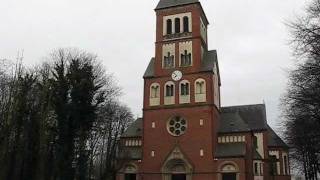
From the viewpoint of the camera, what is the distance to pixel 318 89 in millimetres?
21250

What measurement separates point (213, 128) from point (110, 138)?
12936 millimetres

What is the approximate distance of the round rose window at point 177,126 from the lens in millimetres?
45312

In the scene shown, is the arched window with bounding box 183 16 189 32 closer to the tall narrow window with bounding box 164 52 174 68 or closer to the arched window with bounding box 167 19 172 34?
the arched window with bounding box 167 19 172 34

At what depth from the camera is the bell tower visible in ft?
145

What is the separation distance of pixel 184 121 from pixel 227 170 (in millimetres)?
7102

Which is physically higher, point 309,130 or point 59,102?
point 59,102

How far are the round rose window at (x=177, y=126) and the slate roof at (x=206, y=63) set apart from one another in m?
6.04

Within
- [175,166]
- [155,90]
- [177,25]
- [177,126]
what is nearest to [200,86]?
[177,126]

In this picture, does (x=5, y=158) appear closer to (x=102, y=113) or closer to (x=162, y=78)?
(x=102, y=113)

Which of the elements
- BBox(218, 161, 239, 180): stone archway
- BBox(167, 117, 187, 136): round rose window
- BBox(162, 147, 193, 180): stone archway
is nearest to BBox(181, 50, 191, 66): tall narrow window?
BBox(167, 117, 187, 136): round rose window

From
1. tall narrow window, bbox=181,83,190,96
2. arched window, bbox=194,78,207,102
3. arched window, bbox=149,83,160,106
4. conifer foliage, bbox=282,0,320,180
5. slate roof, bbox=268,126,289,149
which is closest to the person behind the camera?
conifer foliage, bbox=282,0,320,180

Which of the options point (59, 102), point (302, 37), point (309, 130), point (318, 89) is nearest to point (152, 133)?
point (59, 102)

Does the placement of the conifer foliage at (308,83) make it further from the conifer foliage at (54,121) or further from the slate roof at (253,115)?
the slate roof at (253,115)

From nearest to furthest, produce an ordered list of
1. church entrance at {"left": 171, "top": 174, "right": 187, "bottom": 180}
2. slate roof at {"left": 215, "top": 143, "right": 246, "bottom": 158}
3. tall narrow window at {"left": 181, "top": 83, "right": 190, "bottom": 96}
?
slate roof at {"left": 215, "top": 143, "right": 246, "bottom": 158} < church entrance at {"left": 171, "top": 174, "right": 187, "bottom": 180} < tall narrow window at {"left": 181, "top": 83, "right": 190, "bottom": 96}
